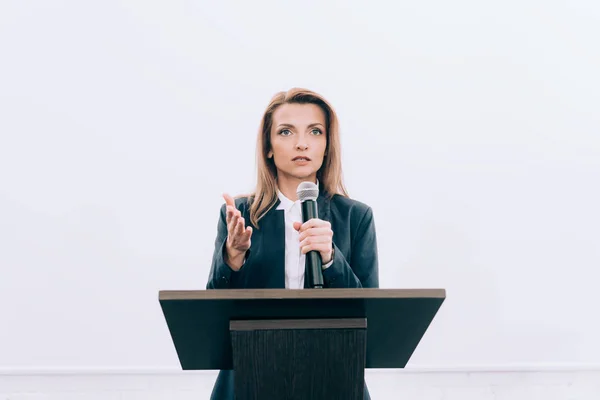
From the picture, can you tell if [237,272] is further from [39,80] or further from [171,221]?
[39,80]

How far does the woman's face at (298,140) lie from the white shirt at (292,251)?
0.11 m

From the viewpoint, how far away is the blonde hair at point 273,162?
2.05 meters

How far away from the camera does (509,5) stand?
2432 millimetres

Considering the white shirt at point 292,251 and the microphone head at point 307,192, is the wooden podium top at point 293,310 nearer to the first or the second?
the microphone head at point 307,192

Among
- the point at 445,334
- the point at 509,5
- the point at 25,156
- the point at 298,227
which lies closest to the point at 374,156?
the point at 445,334

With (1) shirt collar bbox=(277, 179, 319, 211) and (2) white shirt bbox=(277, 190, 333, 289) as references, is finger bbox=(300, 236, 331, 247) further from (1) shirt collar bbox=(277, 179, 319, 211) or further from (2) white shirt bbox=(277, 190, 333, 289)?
(1) shirt collar bbox=(277, 179, 319, 211)

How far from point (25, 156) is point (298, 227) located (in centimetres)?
136

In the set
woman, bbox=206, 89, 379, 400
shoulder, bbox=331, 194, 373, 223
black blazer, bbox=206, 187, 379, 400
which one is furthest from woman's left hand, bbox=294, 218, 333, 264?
shoulder, bbox=331, 194, 373, 223

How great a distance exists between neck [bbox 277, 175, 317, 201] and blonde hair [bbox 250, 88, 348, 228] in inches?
0.8

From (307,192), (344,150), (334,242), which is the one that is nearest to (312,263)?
(307,192)

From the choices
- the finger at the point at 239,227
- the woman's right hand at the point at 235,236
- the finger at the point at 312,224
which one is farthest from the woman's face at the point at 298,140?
the finger at the point at 312,224

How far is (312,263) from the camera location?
3.84 feet

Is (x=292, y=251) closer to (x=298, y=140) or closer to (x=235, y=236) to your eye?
(x=298, y=140)

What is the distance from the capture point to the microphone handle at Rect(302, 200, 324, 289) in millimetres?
1139
